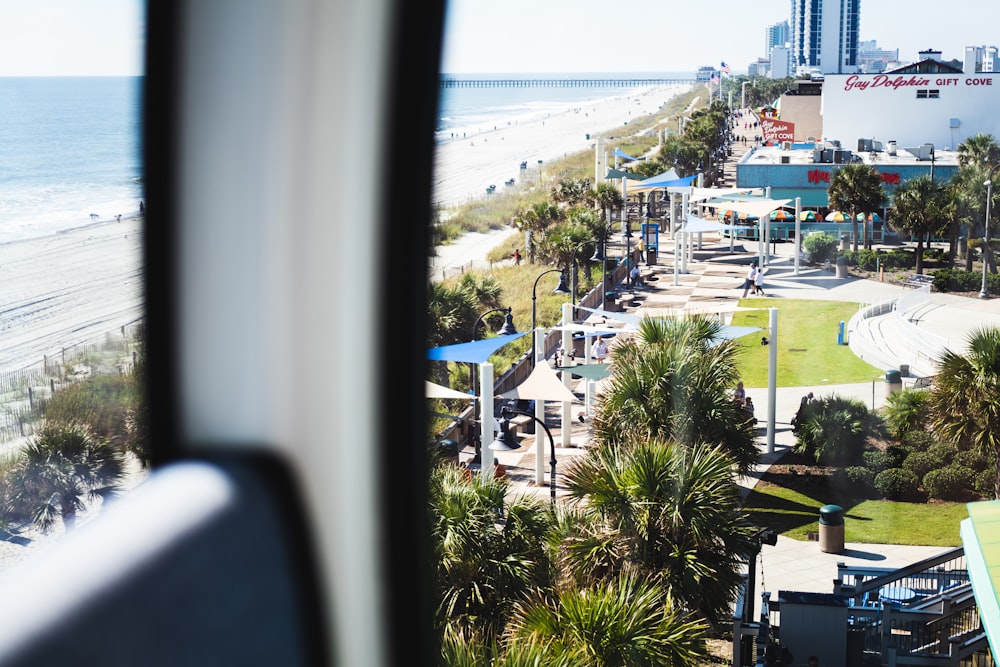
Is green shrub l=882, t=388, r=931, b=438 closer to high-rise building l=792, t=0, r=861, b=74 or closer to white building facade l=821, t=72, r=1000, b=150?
white building facade l=821, t=72, r=1000, b=150

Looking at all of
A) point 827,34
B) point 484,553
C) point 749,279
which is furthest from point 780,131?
point 827,34

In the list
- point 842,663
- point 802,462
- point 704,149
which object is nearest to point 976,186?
point 802,462

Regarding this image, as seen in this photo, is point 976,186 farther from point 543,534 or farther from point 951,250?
point 543,534

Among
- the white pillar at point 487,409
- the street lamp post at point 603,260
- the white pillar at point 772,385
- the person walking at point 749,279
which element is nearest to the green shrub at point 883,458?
the white pillar at point 772,385

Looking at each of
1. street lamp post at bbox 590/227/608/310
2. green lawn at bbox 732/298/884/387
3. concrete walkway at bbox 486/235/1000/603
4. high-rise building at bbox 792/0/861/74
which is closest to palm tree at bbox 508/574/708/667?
concrete walkway at bbox 486/235/1000/603

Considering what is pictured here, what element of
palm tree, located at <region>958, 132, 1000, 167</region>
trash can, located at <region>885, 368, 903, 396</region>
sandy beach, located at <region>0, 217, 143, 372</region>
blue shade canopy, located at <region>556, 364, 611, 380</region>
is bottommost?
blue shade canopy, located at <region>556, 364, 611, 380</region>

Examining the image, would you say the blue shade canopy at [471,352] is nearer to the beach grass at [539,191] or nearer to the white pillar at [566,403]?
the beach grass at [539,191]
